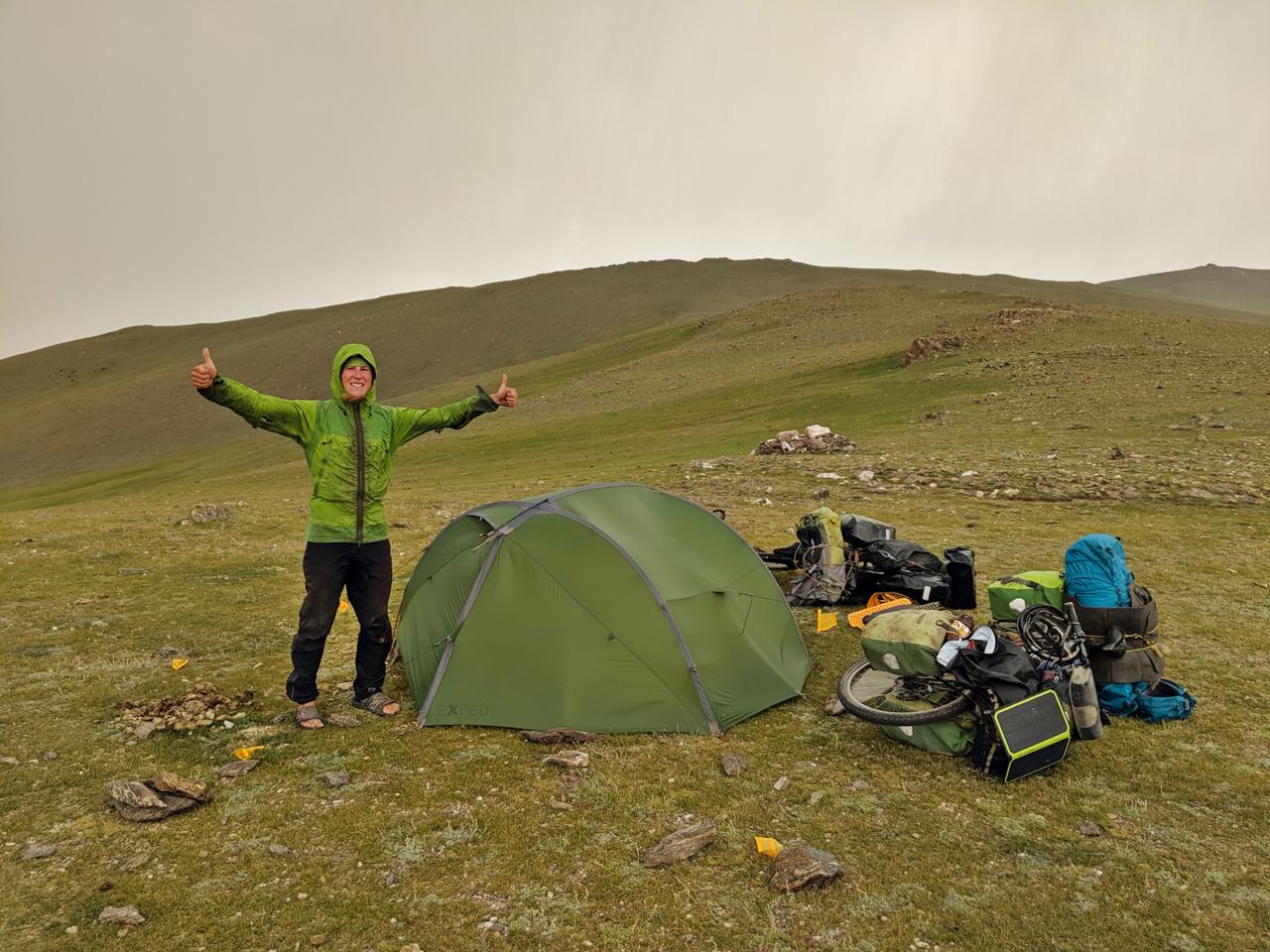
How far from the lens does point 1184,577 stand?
11773 millimetres

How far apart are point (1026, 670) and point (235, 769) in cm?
709

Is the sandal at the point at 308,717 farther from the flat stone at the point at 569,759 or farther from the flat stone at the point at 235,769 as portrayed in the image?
the flat stone at the point at 569,759

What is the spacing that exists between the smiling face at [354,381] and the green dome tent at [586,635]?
6.74 feet

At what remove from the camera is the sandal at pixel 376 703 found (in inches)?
295

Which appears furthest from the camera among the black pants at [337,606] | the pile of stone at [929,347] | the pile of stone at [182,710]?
the pile of stone at [929,347]

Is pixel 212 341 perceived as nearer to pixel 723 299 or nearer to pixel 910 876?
pixel 723 299

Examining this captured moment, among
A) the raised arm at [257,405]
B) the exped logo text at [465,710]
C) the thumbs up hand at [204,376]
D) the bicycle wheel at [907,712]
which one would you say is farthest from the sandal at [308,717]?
the bicycle wheel at [907,712]

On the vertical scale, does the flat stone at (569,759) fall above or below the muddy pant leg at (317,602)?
below

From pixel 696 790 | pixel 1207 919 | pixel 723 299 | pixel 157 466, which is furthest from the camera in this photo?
pixel 723 299

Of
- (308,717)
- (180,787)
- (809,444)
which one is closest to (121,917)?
(180,787)

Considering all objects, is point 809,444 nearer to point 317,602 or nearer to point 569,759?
point 569,759

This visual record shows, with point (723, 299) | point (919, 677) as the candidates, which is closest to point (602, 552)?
point (919, 677)

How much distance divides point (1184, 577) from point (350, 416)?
43.1 ft

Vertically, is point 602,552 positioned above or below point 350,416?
below
